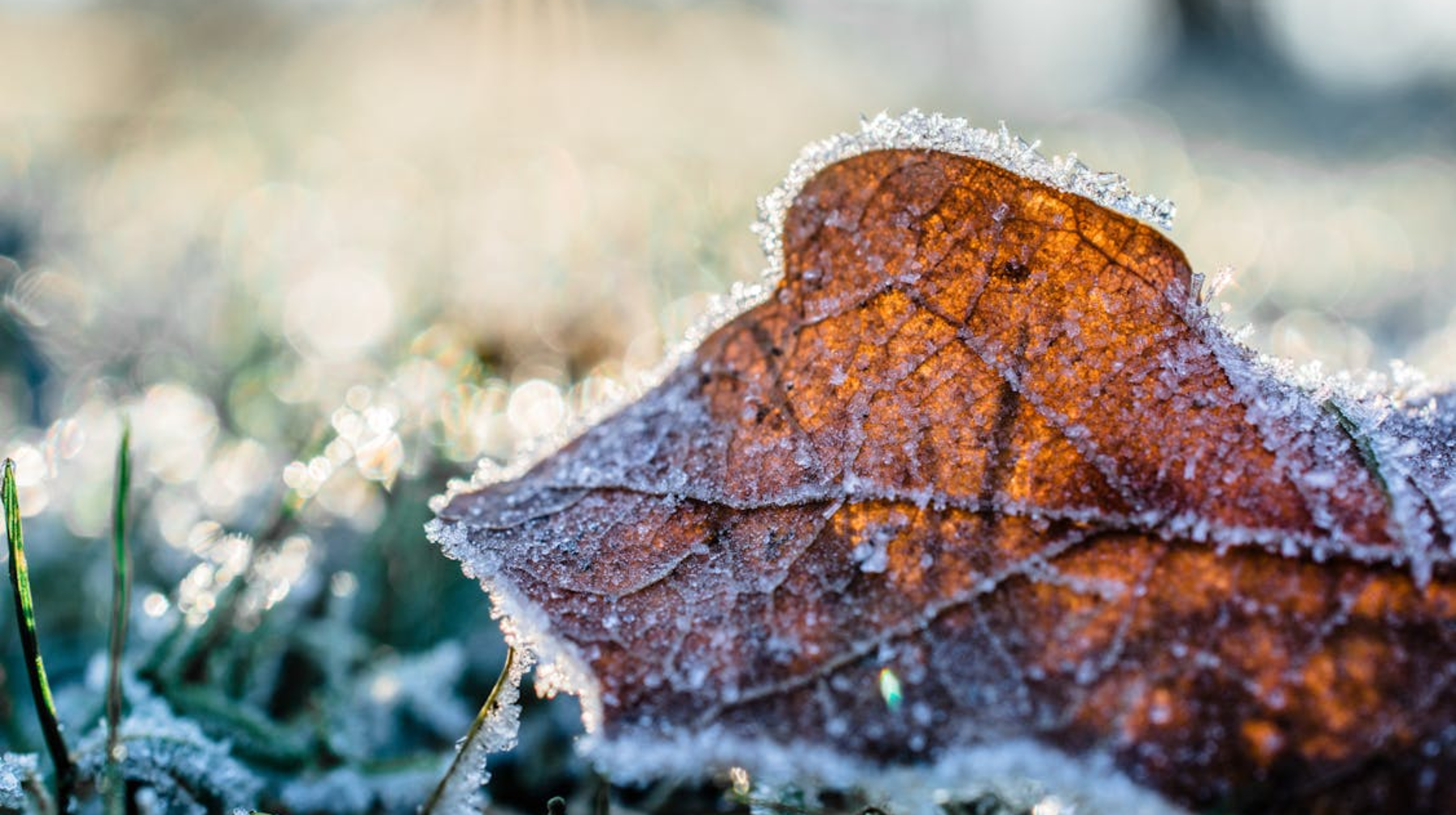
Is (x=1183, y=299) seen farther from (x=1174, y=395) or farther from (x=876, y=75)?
(x=876, y=75)

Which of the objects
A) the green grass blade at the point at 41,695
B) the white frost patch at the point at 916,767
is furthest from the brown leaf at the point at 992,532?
the green grass blade at the point at 41,695

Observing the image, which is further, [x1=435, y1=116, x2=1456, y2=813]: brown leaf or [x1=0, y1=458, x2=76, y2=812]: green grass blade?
[x1=0, y1=458, x2=76, y2=812]: green grass blade

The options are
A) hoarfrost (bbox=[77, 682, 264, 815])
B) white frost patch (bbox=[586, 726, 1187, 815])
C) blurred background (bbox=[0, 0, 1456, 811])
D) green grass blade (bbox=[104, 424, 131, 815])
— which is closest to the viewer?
white frost patch (bbox=[586, 726, 1187, 815])

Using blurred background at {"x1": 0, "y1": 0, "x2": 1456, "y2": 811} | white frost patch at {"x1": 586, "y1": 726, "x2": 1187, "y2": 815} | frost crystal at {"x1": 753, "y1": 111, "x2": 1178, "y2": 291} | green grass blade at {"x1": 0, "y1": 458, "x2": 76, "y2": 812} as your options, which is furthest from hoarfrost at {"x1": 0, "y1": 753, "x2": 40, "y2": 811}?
frost crystal at {"x1": 753, "y1": 111, "x2": 1178, "y2": 291}

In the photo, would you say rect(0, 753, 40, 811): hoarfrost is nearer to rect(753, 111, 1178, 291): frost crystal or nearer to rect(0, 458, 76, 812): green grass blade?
rect(0, 458, 76, 812): green grass blade

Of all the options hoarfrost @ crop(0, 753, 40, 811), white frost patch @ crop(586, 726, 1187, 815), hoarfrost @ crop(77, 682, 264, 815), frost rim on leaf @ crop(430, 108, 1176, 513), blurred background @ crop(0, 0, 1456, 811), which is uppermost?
blurred background @ crop(0, 0, 1456, 811)

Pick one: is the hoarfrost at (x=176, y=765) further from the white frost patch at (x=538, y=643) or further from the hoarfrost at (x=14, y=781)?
the white frost patch at (x=538, y=643)

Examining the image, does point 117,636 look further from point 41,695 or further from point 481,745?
point 481,745
